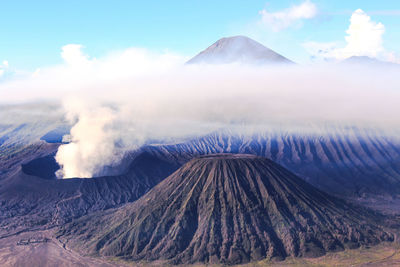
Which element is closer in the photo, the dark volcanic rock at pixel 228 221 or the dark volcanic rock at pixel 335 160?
the dark volcanic rock at pixel 228 221

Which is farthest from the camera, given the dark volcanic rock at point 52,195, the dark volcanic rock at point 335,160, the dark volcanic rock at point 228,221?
the dark volcanic rock at point 335,160

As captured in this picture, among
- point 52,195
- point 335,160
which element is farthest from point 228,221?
point 335,160

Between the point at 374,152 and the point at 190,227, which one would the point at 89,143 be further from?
the point at 374,152

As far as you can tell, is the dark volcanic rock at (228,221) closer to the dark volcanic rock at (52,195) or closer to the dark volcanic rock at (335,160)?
the dark volcanic rock at (52,195)

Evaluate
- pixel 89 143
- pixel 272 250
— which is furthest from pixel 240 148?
pixel 272 250

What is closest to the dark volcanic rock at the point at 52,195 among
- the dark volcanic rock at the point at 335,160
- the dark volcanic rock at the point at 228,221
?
the dark volcanic rock at the point at 228,221

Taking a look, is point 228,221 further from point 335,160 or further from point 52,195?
point 335,160

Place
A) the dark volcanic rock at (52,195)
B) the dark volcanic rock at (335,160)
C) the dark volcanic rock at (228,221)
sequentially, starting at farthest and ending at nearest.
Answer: the dark volcanic rock at (335,160) < the dark volcanic rock at (52,195) < the dark volcanic rock at (228,221)

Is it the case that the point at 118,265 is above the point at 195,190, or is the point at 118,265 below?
below
